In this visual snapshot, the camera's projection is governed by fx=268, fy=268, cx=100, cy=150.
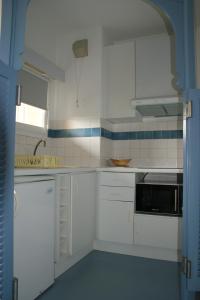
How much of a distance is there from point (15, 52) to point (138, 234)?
213 centimetres

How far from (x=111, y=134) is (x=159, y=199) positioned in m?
1.34

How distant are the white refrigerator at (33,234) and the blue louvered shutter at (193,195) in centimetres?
96

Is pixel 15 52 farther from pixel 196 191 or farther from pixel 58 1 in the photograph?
pixel 58 1

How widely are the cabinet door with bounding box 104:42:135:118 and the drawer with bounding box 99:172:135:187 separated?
0.88m

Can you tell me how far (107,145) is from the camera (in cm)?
366

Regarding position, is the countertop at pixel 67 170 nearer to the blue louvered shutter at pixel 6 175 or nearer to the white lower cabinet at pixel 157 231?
the blue louvered shutter at pixel 6 175

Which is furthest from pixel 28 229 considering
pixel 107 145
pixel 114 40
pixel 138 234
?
pixel 114 40

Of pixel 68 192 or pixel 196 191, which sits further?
pixel 68 192

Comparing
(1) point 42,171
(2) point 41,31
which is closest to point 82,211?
(1) point 42,171

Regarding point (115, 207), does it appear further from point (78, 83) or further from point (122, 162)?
point (78, 83)

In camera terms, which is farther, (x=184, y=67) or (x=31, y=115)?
(x=31, y=115)

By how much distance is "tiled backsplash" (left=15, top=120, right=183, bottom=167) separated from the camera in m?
3.48

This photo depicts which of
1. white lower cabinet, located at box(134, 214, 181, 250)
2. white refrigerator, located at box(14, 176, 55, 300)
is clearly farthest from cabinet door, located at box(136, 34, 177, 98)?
white refrigerator, located at box(14, 176, 55, 300)

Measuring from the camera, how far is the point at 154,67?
3342 mm
